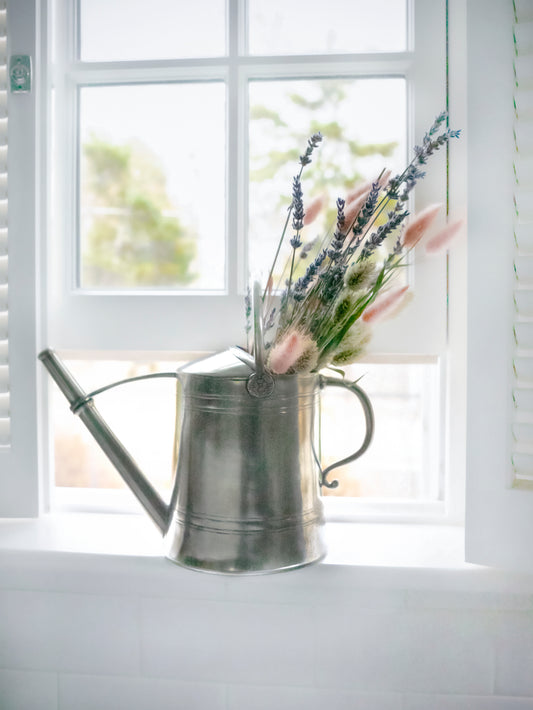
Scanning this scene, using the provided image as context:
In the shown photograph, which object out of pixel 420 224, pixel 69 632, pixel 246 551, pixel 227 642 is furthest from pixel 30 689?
pixel 420 224

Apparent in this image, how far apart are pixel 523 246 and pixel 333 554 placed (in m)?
0.50

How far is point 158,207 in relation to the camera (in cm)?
103

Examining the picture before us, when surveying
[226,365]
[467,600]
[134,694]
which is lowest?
[134,694]

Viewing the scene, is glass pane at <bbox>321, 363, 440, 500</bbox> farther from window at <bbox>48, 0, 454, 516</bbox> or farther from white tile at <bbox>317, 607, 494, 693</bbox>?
white tile at <bbox>317, 607, 494, 693</bbox>

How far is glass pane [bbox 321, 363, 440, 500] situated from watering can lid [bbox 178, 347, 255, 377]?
0.85 ft

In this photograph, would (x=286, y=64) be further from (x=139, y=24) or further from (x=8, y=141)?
(x=8, y=141)

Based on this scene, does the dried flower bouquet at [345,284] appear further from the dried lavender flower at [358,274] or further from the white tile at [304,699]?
the white tile at [304,699]

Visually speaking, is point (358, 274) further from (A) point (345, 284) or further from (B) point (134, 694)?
(B) point (134, 694)

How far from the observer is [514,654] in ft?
2.65

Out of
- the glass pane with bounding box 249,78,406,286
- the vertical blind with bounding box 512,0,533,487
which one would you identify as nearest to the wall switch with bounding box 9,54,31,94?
the glass pane with bounding box 249,78,406,286

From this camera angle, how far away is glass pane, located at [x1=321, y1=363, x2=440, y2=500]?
1.04 metres

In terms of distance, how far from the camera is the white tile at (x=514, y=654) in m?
0.80

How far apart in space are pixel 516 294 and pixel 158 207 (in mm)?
602

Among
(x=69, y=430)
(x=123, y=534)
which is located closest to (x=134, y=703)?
(x=123, y=534)
